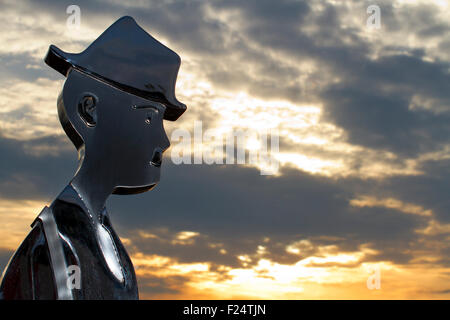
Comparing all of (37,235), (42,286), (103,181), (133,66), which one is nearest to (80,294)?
(42,286)

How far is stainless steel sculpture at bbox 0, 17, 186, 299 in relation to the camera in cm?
620

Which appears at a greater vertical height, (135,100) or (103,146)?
(135,100)

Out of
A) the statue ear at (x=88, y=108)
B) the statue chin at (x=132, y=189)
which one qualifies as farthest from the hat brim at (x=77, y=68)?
the statue chin at (x=132, y=189)

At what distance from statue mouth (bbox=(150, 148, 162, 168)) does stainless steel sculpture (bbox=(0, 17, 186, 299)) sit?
1 centimetres

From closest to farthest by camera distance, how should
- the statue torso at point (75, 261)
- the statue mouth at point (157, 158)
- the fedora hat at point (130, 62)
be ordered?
the statue torso at point (75, 261) < the fedora hat at point (130, 62) < the statue mouth at point (157, 158)

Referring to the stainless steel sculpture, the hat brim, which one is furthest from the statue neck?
the hat brim

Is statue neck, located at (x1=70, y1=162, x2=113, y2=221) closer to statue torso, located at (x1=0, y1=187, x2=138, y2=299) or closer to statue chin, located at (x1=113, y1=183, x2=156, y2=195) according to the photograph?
statue torso, located at (x1=0, y1=187, x2=138, y2=299)

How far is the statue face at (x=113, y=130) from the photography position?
685cm

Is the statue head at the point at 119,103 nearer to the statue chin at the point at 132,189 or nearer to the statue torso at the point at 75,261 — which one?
the statue chin at the point at 132,189

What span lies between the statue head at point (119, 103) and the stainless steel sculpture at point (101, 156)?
11 millimetres

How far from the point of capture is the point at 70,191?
21.9ft

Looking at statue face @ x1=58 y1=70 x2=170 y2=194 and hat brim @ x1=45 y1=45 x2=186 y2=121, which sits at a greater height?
hat brim @ x1=45 y1=45 x2=186 y2=121

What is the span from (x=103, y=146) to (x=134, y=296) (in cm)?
176
